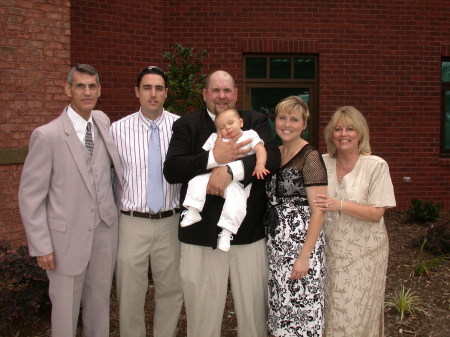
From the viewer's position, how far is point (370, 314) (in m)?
3.68

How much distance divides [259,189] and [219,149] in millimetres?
437

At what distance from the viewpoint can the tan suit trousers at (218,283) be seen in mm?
Result: 3572

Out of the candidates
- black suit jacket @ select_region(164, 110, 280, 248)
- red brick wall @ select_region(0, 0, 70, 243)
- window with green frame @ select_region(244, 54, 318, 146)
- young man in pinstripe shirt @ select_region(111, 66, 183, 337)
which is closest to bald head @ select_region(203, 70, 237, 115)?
black suit jacket @ select_region(164, 110, 280, 248)

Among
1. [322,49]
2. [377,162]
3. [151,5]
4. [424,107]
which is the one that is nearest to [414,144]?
[424,107]

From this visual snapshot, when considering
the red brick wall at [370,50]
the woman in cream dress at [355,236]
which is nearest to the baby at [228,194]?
the woman in cream dress at [355,236]

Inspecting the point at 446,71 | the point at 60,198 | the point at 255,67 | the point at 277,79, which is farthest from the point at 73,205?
the point at 446,71

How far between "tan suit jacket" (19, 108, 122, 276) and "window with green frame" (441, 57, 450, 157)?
315 inches

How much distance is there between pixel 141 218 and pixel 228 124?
991 millimetres

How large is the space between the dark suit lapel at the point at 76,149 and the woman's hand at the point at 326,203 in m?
1.46

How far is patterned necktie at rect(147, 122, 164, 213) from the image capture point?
382 centimetres

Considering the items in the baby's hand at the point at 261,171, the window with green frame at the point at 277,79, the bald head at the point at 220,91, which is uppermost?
the window with green frame at the point at 277,79

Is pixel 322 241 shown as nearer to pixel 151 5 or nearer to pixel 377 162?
pixel 377 162

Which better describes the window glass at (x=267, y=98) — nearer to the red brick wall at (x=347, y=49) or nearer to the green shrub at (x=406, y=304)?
the red brick wall at (x=347, y=49)

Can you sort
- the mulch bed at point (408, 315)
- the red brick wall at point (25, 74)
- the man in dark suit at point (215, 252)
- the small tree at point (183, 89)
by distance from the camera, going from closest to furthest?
the man in dark suit at point (215, 252) < the mulch bed at point (408, 315) < the red brick wall at point (25, 74) < the small tree at point (183, 89)
